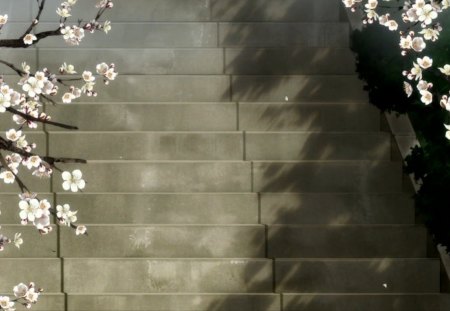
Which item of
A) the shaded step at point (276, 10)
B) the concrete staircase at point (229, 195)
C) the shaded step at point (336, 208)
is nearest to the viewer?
the concrete staircase at point (229, 195)

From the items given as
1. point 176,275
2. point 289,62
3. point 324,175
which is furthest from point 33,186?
point 289,62

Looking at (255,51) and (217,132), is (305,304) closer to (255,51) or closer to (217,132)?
(217,132)

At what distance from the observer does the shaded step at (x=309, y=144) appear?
29.4 ft

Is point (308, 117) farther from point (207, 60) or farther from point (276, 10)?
point (276, 10)

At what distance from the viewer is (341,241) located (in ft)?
27.2

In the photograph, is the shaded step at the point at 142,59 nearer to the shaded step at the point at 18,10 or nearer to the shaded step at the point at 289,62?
the shaded step at the point at 289,62

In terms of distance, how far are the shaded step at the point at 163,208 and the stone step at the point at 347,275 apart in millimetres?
631

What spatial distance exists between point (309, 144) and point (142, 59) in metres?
2.22

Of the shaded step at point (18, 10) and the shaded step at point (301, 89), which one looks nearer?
the shaded step at point (301, 89)

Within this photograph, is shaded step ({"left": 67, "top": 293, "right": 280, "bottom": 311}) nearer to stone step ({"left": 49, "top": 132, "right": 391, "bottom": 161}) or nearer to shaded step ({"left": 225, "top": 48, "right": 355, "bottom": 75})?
stone step ({"left": 49, "top": 132, "right": 391, "bottom": 161})

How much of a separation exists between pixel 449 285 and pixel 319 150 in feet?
5.60

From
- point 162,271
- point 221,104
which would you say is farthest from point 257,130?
point 162,271

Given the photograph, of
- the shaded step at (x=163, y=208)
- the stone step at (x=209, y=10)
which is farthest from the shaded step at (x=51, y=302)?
the stone step at (x=209, y=10)

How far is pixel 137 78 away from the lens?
9742mm
